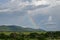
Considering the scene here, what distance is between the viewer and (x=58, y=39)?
35.2 meters

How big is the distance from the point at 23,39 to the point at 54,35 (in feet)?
23.8

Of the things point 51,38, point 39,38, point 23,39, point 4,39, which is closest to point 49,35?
point 51,38

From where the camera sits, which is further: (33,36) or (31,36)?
(31,36)

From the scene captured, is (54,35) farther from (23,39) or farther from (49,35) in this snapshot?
(23,39)

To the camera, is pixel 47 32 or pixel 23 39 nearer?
pixel 23 39

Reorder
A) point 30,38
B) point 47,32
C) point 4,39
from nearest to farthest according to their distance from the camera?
point 4,39 < point 30,38 < point 47,32

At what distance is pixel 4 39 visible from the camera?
32.2 m

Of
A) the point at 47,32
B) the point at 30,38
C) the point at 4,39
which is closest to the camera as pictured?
the point at 4,39

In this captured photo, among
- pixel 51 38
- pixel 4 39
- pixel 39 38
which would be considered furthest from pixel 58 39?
pixel 4 39

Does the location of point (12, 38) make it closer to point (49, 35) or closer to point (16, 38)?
point (16, 38)

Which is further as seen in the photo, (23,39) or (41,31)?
(41,31)

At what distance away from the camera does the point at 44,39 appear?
33469 mm

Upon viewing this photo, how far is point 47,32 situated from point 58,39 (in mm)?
3652

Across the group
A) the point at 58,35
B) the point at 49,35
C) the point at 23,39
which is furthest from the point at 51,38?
the point at 23,39
